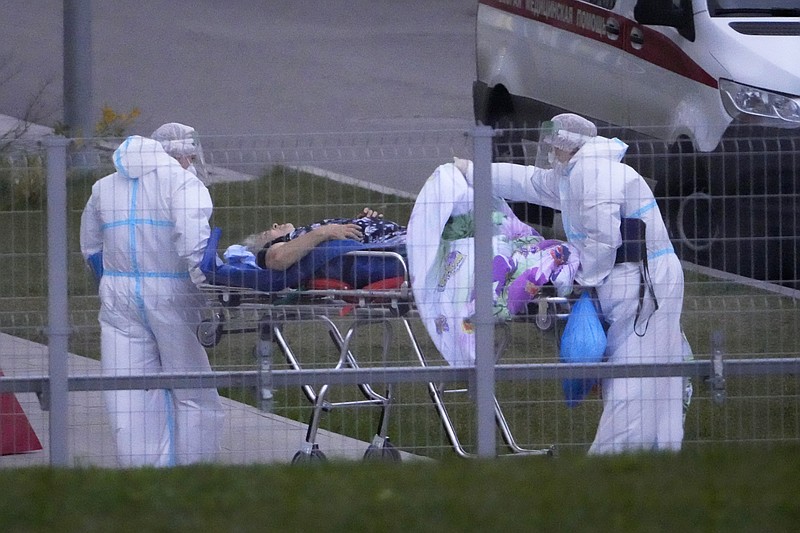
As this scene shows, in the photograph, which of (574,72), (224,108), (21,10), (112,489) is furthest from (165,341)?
(21,10)

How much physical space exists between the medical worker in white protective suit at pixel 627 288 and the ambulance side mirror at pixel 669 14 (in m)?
3.48

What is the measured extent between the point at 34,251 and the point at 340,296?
3.95 ft

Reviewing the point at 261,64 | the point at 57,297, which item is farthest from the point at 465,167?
the point at 261,64

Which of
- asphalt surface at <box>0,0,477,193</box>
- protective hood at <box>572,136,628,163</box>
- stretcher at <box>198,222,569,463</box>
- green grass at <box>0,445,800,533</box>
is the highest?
asphalt surface at <box>0,0,477,193</box>

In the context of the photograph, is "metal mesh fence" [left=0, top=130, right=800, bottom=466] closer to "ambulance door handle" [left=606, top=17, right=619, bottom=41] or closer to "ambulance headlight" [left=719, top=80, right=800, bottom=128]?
"ambulance headlight" [left=719, top=80, right=800, bottom=128]

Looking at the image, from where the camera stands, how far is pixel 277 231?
19.7 feet

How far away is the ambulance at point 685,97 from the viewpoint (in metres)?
5.69

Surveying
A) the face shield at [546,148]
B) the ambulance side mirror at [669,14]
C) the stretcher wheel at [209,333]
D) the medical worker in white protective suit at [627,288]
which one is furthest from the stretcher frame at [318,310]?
the ambulance side mirror at [669,14]

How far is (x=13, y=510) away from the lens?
4.19 metres

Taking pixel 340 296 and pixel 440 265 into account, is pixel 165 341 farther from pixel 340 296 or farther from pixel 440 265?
pixel 440 265

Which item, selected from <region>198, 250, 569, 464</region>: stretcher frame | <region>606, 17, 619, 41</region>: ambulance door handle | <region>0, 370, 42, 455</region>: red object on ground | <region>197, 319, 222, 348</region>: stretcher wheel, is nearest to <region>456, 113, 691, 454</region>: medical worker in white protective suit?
<region>198, 250, 569, 464</region>: stretcher frame

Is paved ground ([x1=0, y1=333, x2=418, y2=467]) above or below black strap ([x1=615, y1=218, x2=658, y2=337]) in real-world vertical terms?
below

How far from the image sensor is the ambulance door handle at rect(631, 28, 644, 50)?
9.78 meters

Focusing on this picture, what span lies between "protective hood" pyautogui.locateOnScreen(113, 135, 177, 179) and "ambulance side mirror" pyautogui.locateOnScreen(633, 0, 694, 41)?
435 cm
